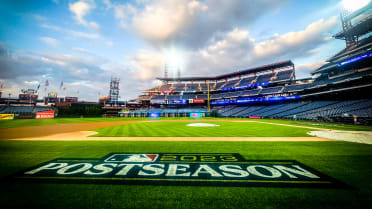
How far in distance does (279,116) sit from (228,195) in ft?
135

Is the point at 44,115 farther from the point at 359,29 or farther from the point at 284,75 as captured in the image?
the point at 359,29

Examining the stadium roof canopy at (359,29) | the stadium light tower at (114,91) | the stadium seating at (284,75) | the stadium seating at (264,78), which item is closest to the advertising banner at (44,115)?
the stadium light tower at (114,91)

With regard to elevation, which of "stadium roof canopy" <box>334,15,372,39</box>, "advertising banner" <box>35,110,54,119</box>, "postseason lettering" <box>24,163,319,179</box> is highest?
"stadium roof canopy" <box>334,15,372,39</box>

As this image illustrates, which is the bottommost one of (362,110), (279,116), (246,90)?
(279,116)

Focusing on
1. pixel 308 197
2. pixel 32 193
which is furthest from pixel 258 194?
pixel 32 193

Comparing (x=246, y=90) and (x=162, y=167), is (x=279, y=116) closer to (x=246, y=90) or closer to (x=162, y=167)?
(x=246, y=90)

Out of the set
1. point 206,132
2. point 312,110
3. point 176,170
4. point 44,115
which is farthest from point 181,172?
point 44,115

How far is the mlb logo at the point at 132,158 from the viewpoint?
515cm

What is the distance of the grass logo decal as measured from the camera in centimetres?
361

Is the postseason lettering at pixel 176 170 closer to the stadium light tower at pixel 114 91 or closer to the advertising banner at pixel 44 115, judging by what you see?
the advertising banner at pixel 44 115

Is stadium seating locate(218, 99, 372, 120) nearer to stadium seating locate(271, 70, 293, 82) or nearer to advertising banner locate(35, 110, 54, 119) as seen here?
stadium seating locate(271, 70, 293, 82)

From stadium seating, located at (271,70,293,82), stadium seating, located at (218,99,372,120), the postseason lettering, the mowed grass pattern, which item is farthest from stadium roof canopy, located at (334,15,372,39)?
the postseason lettering

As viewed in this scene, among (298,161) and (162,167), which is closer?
(162,167)

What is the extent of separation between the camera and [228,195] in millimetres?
2990
